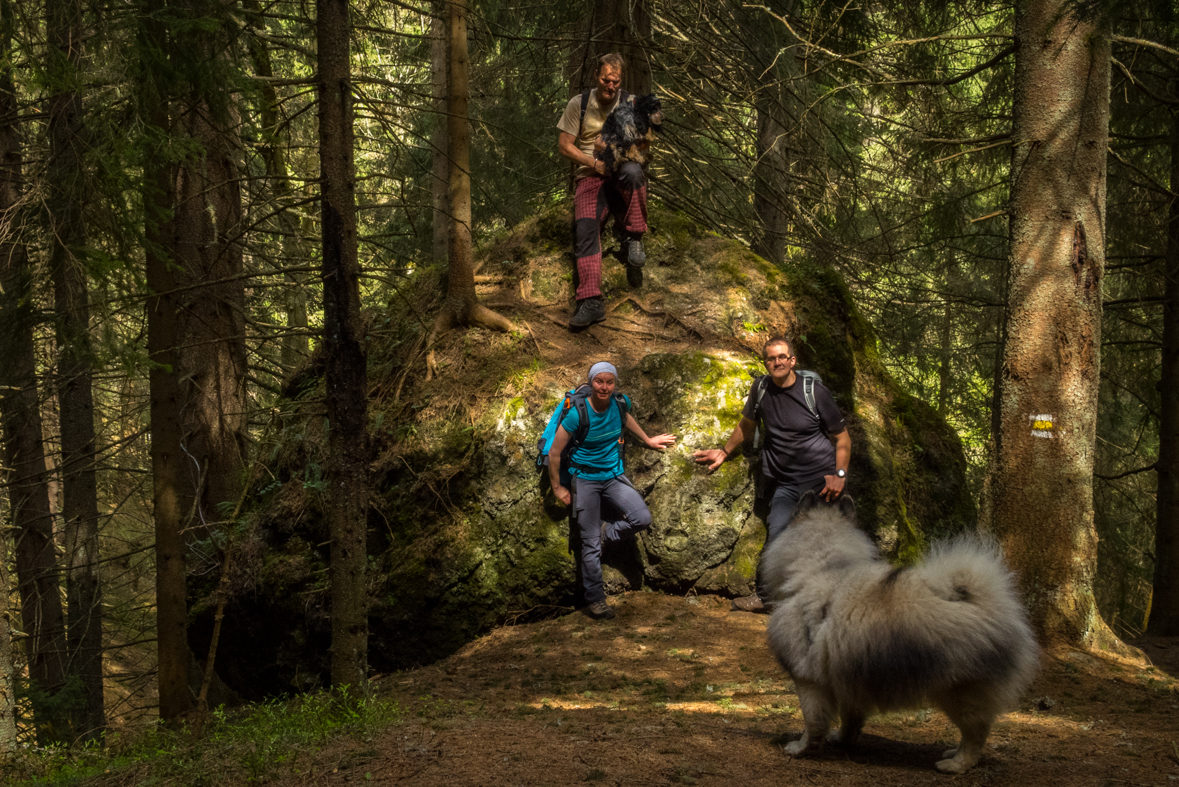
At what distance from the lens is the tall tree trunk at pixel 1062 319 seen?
20.2 ft

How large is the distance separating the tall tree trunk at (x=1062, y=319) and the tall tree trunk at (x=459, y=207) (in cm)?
479

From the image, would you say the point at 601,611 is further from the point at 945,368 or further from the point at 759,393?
the point at 945,368

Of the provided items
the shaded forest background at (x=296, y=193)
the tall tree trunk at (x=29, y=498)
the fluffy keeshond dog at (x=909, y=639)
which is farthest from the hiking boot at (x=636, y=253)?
the tall tree trunk at (x=29, y=498)

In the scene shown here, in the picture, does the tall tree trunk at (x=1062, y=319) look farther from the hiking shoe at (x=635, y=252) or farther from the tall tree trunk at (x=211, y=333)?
the tall tree trunk at (x=211, y=333)

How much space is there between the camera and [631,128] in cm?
837

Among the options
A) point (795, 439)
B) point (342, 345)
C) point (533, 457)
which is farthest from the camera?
point (533, 457)

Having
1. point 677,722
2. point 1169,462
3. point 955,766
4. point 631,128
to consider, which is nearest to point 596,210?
A: point 631,128

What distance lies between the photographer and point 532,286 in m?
9.46

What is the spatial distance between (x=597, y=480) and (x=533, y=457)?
2.87ft

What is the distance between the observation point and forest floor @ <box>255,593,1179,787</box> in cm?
375

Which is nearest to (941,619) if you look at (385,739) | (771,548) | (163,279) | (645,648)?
(771,548)

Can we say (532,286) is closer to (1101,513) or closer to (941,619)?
(941,619)

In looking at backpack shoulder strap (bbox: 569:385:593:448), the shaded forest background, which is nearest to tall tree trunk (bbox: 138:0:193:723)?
the shaded forest background

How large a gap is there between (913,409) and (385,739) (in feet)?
24.8
